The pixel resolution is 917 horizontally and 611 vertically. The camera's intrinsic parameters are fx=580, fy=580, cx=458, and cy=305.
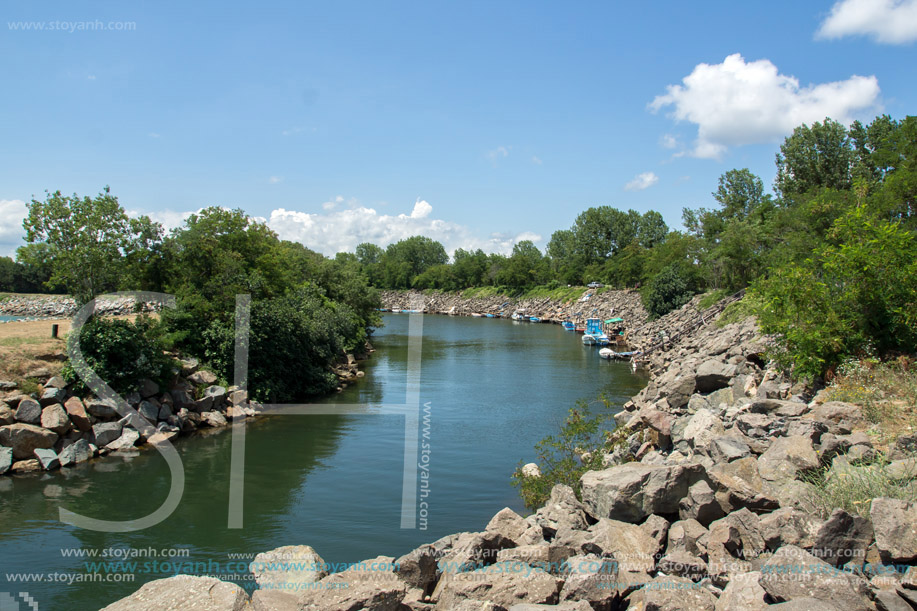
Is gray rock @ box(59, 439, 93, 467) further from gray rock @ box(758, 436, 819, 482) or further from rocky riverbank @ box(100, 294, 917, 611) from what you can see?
gray rock @ box(758, 436, 819, 482)

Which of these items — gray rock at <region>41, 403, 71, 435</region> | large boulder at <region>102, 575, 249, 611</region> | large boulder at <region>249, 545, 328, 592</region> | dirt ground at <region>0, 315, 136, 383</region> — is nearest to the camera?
large boulder at <region>102, 575, 249, 611</region>

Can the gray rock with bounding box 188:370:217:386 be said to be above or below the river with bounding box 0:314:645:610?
above

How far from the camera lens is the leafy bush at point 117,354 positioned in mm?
21344

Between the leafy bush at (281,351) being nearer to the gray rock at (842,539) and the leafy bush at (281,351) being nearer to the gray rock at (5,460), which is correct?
the gray rock at (5,460)

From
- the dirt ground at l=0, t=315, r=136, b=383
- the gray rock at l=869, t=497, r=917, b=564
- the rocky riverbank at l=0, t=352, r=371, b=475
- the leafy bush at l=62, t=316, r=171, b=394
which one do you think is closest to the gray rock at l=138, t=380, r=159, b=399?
the rocky riverbank at l=0, t=352, r=371, b=475

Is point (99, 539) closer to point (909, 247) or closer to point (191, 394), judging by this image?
point (191, 394)

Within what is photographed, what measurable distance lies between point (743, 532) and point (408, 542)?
772 cm

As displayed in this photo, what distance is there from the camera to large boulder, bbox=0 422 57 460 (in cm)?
1819

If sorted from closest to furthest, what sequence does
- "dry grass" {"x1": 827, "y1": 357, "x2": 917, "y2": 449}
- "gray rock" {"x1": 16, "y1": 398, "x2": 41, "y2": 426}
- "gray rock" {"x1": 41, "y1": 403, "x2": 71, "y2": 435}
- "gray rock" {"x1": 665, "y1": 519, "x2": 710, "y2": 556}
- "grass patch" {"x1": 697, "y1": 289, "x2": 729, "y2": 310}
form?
"gray rock" {"x1": 665, "y1": 519, "x2": 710, "y2": 556} < "dry grass" {"x1": 827, "y1": 357, "x2": 917, "y2": 449} < "gray rock" {"x1": 16, "y1": 398, "x2": 41, "y2": 426} < "gray rock" {"x1": 41, "y1": 403, "x2": 71, "y2": 435} < "grass patch" {"x1": 697, "y1": 289, "x2": 729, "y2": 310}

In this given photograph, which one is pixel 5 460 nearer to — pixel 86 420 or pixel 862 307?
pixel 86 420

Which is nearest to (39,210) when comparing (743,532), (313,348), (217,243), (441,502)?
(217,243)

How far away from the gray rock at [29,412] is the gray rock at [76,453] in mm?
1340

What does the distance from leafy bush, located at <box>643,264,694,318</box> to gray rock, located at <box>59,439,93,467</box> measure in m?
56.3

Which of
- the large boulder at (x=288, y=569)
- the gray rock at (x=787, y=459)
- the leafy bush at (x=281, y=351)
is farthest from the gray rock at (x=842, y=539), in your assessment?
the leafy bush at (x=281, y=351)
